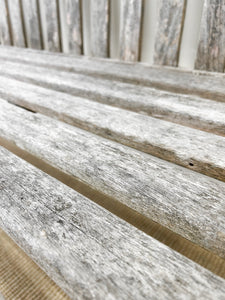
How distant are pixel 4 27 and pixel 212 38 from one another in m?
2.38

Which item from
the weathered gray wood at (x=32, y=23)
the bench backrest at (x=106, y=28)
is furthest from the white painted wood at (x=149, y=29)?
the weathered gray wood at (x=32, y=23)

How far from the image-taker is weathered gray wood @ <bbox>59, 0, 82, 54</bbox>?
6.96 feet

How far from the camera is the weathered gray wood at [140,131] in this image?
2.44 feet

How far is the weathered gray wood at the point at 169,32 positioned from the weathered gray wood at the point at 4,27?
6.26 feet

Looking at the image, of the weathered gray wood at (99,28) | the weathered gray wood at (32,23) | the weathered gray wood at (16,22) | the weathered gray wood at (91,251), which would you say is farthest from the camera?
the weathered gray wood at (16,22)

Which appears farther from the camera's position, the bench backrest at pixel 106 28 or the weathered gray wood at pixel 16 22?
the weathered gray wood at pixel 16 22

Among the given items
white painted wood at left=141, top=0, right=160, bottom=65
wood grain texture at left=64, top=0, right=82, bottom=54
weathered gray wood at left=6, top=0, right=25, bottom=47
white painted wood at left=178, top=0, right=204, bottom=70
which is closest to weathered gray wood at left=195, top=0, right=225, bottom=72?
white painted wood at left=178, top=0, right=204, bottom=70

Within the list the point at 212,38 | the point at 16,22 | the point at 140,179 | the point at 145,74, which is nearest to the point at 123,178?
the point at 140,179

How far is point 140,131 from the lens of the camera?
35.3 inches

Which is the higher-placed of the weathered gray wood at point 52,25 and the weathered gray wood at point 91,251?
the weathered gray wood at point 52,25

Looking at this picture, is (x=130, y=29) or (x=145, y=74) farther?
(x=130, y=29)

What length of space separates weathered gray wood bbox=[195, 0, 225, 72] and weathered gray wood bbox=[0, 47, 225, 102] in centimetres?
8

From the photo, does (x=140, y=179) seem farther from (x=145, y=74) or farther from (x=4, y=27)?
(x=4, y=27)

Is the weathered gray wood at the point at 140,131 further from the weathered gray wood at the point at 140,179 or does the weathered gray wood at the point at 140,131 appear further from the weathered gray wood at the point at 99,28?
the weathered gray wood at the point at 99,28
